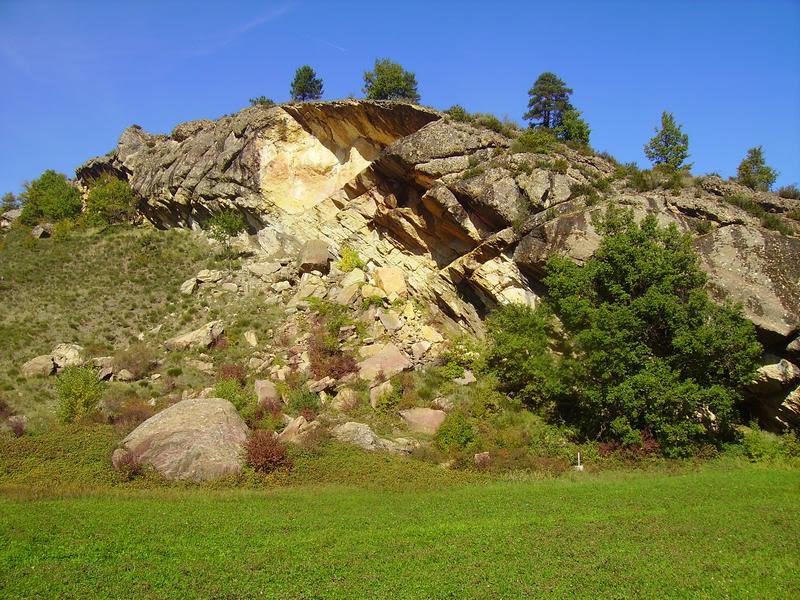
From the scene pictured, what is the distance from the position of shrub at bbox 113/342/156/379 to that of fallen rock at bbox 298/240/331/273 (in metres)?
11.0

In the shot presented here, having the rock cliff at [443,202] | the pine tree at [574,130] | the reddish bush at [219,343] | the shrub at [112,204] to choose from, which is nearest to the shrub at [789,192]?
the rock cliff at [443,202]

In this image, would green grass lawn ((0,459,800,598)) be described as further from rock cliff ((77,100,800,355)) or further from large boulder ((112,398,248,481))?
rock cliff ((77,100,800,355))

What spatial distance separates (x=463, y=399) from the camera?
26.2 metres

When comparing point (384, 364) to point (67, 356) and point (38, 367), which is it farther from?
point (38, 367)

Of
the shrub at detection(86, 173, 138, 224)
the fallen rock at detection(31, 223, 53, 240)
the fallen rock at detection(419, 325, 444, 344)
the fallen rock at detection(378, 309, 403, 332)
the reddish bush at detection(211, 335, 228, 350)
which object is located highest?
the shrub at detection(86, 173, 138, 224)

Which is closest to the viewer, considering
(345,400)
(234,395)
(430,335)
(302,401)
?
(234,395)

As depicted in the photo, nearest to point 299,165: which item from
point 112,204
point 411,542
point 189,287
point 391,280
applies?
point 189,287

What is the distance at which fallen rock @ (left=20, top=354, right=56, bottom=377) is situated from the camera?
2973 centimetres

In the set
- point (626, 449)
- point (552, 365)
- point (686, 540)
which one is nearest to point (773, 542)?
point (686, 540)

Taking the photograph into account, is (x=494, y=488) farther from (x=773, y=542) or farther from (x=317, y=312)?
(x=317, y=312)

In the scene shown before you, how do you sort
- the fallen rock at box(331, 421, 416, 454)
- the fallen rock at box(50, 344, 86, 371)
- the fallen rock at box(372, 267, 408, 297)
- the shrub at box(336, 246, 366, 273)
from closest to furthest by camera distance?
the fallen rock at box(331, 421, 416, 454)
the fallen rock at box(50, 344, 86, 371)
the fallen rock at box(372, 267, 408, 297)
the shrub at box(336, 246, 366, 273)

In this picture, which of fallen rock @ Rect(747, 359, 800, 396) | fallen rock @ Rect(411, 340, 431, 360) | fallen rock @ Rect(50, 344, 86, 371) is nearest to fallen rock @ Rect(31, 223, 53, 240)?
fallen rock @ Rect(50, 344, 86, 371)

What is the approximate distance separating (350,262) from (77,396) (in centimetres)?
1773

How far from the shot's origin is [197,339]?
32469mm
